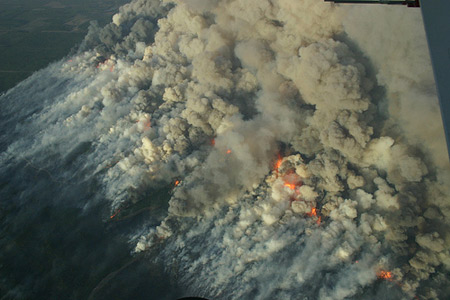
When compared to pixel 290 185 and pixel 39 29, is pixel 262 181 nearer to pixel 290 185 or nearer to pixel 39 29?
pixel 290 185

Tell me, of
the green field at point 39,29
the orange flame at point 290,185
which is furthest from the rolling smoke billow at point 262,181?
the green field at point 39,29

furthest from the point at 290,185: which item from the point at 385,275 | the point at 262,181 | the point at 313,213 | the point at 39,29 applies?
the point at 39,29

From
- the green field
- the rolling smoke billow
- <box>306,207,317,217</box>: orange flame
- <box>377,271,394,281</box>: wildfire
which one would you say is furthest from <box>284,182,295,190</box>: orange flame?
the green field

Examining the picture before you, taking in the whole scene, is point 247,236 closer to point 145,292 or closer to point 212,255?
point 212,255

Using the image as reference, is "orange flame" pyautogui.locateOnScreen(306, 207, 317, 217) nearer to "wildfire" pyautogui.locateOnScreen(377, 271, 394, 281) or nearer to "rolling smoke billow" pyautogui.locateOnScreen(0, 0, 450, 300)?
"rolling smoke billow" pyautogui.locateOnScreen(0, 0, 450, 300)

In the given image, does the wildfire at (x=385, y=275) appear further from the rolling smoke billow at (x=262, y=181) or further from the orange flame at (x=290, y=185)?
the orange flame at (x=290, y=185)

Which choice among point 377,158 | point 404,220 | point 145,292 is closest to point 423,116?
point 377,158
